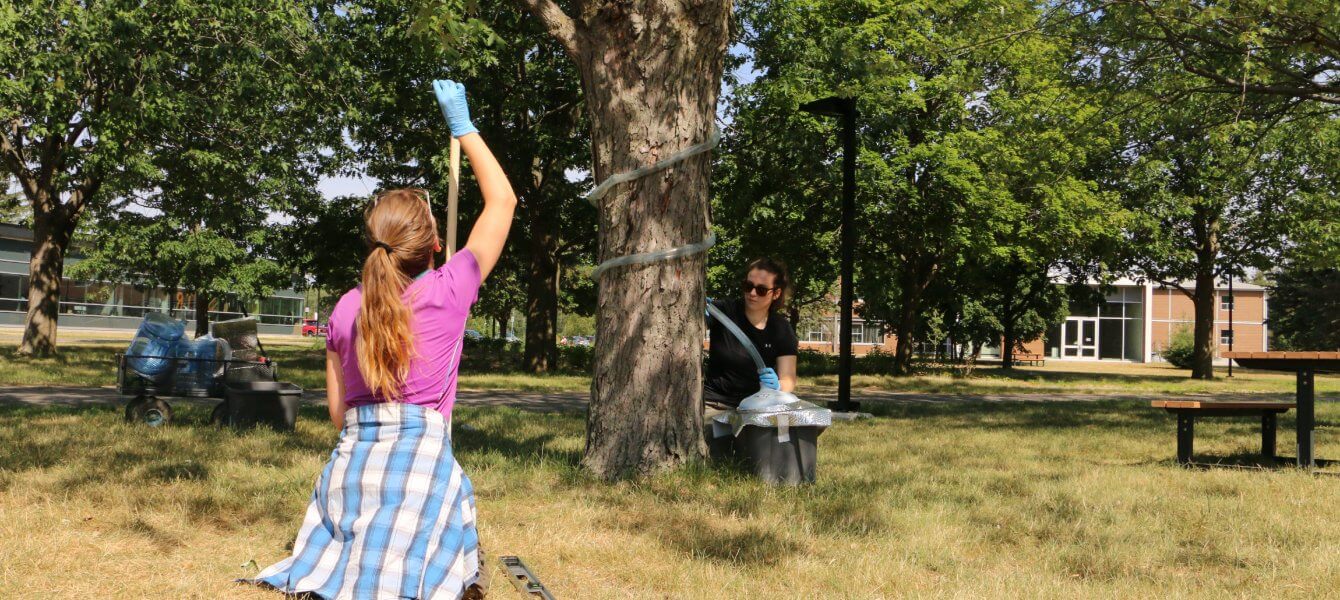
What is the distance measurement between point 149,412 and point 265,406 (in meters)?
1.35

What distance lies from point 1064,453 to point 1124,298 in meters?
70.7

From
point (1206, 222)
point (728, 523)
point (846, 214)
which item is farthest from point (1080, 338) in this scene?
point (728, 523)

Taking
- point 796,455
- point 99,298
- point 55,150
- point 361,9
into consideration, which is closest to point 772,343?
point 796,455

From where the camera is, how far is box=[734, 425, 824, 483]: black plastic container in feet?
19.6

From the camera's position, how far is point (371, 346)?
2861mm

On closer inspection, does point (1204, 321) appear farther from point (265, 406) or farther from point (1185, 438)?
point (265, 406)

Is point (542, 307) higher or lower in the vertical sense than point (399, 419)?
higher

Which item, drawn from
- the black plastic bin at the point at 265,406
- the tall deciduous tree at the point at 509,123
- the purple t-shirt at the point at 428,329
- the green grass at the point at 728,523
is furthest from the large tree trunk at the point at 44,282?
the purple t-shirt at the point at 428,329

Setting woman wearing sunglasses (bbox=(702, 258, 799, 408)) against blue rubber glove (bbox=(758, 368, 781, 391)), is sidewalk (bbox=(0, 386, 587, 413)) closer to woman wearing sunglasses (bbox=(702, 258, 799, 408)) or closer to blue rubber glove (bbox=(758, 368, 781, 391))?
woman wearing sunglasses (bbox=(702, 258, 799, 408))

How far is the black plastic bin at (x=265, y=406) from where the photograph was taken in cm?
860

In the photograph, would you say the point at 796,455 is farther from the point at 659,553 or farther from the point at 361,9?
the point at 361,9

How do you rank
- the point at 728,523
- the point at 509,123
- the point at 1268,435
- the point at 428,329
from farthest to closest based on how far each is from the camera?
the point at 509,123
the point at 1268,435
the point at 728,523
the point at 428,329

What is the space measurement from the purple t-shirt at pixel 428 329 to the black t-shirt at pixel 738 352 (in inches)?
130

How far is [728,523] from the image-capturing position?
16.5 ft
